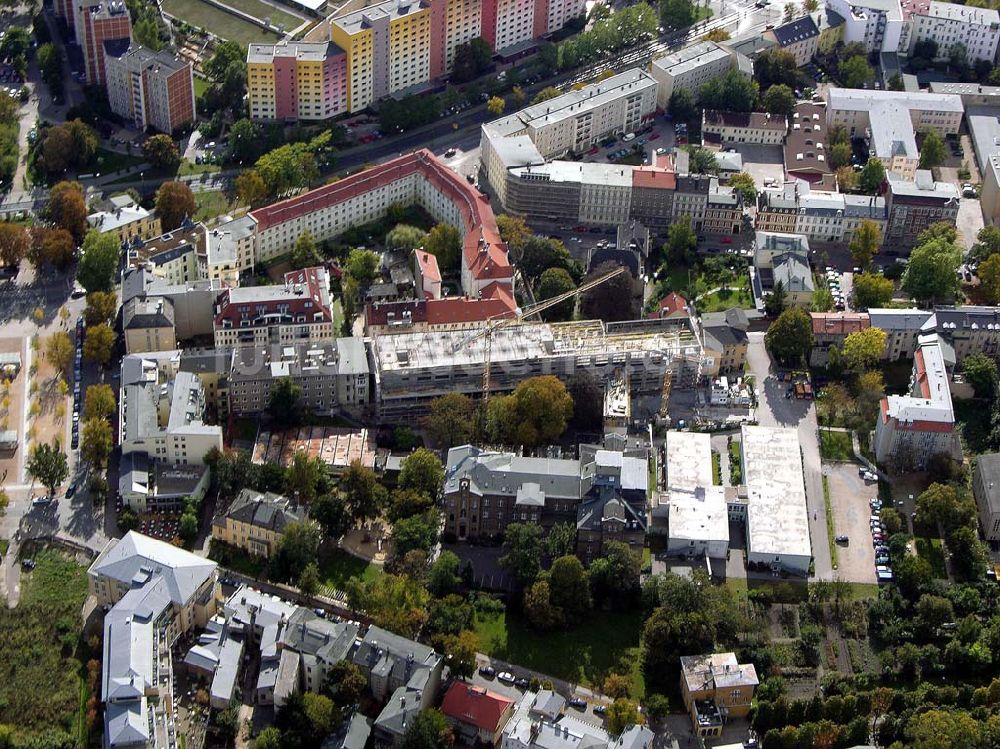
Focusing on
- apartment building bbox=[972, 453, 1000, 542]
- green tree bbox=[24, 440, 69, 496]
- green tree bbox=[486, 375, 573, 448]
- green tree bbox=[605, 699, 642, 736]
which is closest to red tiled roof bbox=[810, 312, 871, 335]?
apartment building bbox=[972, 453, 1000, 542]

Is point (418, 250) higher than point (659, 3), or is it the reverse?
point (659, 3)

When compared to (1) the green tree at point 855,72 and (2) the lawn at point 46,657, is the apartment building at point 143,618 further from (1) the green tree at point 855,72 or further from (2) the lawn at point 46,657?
(1) the green tree at point 855,72

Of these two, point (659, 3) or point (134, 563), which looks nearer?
point (134, 563)

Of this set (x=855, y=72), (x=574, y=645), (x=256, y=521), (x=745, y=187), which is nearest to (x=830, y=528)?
(x=574, y=645)

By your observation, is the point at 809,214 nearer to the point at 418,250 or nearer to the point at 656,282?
the point at 656,282

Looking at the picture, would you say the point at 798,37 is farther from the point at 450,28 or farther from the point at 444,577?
the point at 444,577

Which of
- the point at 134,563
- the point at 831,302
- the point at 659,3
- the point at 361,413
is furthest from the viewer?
the point at 659,3

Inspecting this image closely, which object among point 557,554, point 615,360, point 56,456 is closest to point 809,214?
point 615,360
